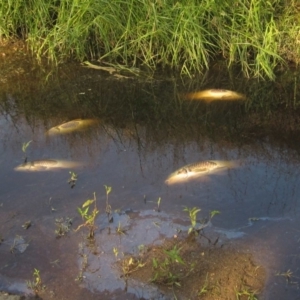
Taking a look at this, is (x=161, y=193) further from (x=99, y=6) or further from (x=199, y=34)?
(x=99, y=6)

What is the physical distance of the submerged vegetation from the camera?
5949mm

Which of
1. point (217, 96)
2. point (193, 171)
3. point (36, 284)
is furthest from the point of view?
point (217, 96)

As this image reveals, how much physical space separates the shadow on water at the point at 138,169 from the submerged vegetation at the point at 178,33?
26 cm

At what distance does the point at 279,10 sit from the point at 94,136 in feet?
9.46

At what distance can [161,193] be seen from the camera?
3926mm

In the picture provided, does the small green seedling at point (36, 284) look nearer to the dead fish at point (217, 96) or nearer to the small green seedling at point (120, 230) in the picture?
the small green seedling at point (120, 230)

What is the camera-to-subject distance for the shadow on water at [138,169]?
3275 millimetres

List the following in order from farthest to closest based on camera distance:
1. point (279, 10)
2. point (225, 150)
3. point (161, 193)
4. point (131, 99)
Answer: point (279, 10) < point (131, 99) < point (225, 150) < point (161, 193)

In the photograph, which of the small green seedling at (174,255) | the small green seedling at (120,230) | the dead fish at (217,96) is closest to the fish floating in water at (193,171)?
the small green seedling at (120,230)

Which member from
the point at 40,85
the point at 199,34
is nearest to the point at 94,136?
the point at 40,85

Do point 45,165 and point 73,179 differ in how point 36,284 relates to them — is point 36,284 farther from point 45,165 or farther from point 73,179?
point 45,165

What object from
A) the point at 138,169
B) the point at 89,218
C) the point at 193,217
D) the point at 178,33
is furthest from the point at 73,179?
the point at 178,33

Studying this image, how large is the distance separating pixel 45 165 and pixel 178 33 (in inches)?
96.9

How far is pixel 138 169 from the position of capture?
13.9 ft
